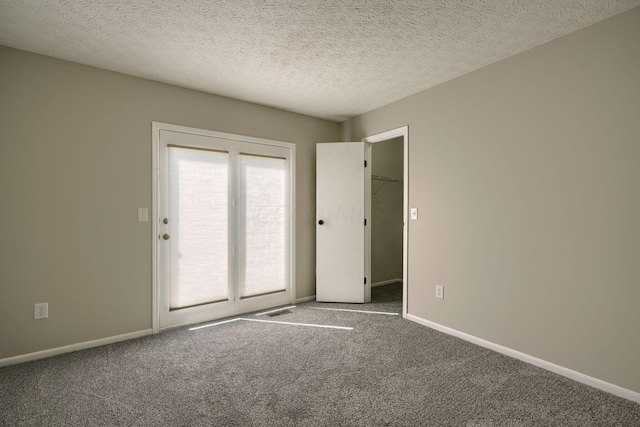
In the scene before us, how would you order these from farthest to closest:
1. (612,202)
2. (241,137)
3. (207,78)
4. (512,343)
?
(241,137) < (207,78) < (512,343) < (612,202)

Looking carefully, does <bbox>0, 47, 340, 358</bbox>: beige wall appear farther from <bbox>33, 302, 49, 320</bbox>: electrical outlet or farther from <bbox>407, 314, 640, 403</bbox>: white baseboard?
<bbox>407, 314, 640, 403</bbox>: white baseboard

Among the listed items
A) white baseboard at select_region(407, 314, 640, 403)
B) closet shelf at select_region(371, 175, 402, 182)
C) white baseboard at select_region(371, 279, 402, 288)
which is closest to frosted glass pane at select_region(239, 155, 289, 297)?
closet shelf at select_region(371, 175, 402, 182)

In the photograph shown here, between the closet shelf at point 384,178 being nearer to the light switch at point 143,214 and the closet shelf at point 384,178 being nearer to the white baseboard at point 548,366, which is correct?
the white baseboard at point 548,366

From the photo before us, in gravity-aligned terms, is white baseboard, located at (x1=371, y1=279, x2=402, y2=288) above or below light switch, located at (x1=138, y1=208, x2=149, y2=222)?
below

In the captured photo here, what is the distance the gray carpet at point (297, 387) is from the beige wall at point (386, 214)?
2.19 meters

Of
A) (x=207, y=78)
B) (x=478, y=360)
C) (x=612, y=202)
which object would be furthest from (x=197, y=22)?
(x=478, y=360)

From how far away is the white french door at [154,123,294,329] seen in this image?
10.4ft

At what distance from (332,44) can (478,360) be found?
2.68m

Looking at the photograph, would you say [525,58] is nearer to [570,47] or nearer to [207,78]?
[570,47]

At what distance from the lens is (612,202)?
6.83 ft

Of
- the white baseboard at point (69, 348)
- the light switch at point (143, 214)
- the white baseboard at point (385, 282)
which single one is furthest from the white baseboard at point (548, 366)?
the light switch at point (143, 214)

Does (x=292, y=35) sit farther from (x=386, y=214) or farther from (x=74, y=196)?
(x=386, y=214)

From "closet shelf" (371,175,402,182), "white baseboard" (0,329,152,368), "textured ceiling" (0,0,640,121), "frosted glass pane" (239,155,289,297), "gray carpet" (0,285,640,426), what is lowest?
"gray carpet" (0,285,640,426)

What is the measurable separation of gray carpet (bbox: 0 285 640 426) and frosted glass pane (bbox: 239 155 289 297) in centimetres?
92
